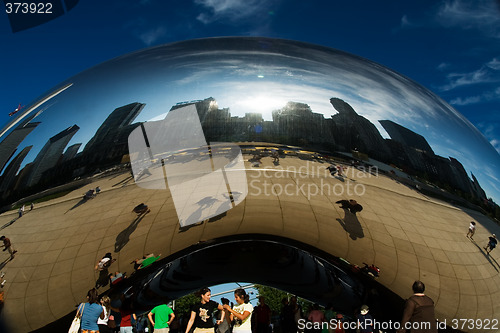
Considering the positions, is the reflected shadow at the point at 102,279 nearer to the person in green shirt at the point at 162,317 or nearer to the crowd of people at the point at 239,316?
the crowd of people at the point at 239,316

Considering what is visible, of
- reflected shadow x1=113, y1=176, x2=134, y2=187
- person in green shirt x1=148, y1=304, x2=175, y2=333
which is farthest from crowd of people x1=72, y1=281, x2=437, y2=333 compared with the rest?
reflected shadow x1=113, y1=176, x2=134, y2=187

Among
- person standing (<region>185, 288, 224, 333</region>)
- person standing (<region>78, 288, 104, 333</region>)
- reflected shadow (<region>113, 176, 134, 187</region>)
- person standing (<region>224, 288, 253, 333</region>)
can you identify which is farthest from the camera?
person standing (<region>224, 288, 253, 333</region>)

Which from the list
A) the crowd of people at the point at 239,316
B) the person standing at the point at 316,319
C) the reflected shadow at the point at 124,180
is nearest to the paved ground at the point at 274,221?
the reflected shadow at the point at 124,180

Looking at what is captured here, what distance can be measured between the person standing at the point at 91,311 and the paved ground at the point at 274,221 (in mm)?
65

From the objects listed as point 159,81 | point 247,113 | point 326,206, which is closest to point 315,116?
point 247,113

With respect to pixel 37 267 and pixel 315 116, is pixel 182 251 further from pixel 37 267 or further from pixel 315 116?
pixel 315 116

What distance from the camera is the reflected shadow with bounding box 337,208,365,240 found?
89.9 inches

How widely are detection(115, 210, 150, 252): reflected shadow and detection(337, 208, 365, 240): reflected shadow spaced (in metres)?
1.44

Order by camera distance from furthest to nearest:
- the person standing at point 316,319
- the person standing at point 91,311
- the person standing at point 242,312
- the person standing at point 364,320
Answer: the person standing at point 242,312 < the person standing at point 316,319 < the person standing at point 364,320 < the person standing at point 91,311

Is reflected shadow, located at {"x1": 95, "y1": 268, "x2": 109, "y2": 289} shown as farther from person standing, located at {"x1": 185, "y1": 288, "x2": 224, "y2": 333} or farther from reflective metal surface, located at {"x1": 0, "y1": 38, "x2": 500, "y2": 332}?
person standing, located at {"x1": 185, "y1": 288, "x2": 224, "y2": 333}

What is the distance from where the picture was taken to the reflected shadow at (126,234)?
2.24 metres

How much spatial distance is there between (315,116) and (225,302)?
2624 mm

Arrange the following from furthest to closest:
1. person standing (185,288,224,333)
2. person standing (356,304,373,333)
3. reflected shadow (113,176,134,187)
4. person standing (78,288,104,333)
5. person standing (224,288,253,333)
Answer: person standing (224,288,253,333) < person standing (185,288,224,333) < person standing (356,304,373,333) < person standing (78,288,104,333) < reflected shadow (113,176,134,187)

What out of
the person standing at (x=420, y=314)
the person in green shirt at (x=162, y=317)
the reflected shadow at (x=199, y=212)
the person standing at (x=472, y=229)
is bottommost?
the person in green shirt at (x=162, y=317)
